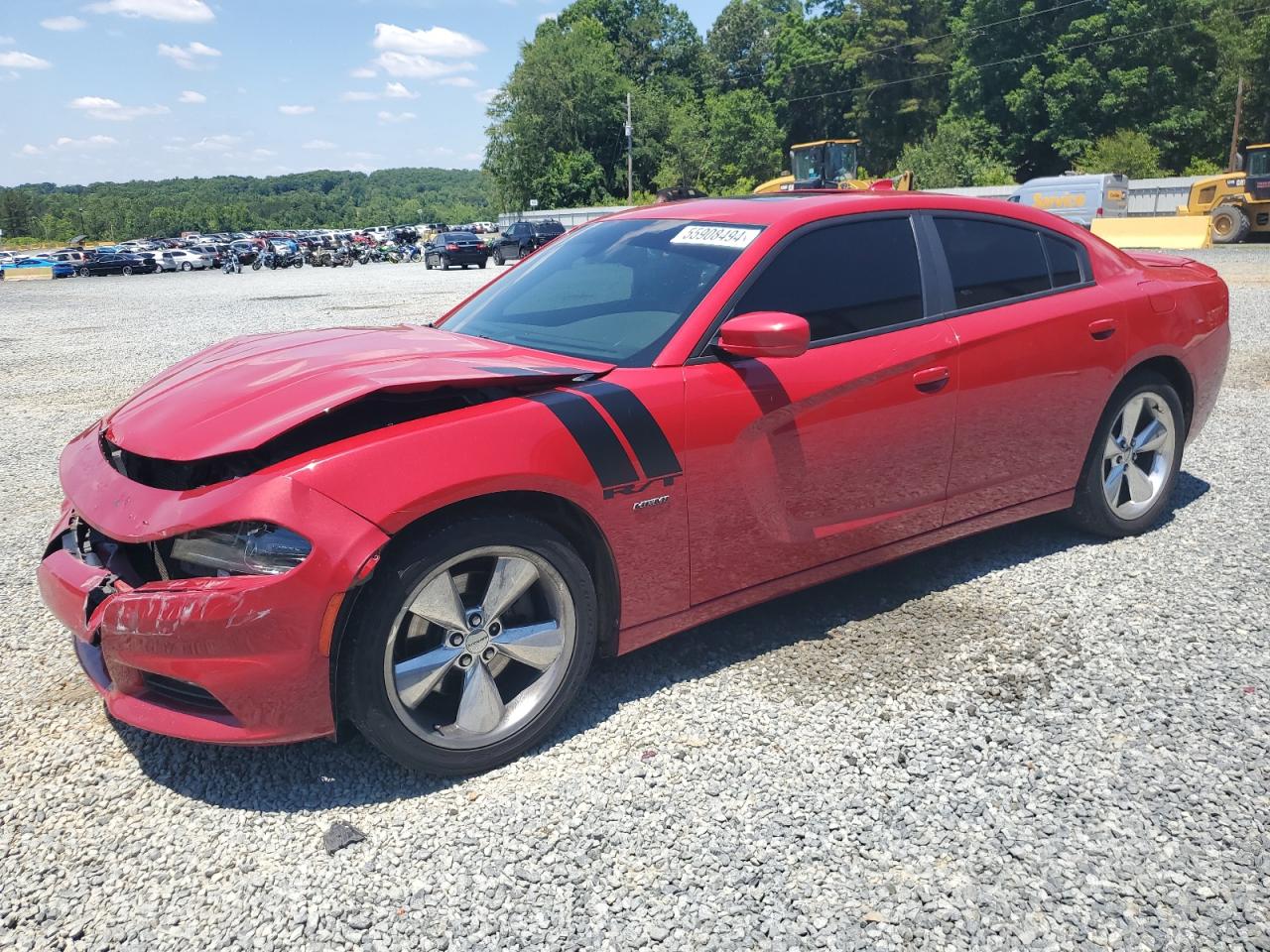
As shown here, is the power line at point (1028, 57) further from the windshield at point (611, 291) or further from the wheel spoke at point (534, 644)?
the wheel spoke at point (534, 644)

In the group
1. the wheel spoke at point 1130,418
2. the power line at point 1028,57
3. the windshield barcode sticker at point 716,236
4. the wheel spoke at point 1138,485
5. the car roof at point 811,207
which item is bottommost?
the wheel spoke at point 1138,485

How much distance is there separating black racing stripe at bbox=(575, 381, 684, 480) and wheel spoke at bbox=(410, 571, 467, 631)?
691 millimetres

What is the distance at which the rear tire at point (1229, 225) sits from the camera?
25.3m

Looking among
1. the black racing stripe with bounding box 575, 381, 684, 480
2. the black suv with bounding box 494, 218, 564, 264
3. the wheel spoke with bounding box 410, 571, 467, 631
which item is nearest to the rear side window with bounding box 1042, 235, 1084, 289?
the black racing stripe with bounding box 575, 381, 684, 480

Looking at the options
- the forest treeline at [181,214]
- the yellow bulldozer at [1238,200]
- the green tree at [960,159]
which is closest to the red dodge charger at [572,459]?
the yellow bulldozer at [1238,200]

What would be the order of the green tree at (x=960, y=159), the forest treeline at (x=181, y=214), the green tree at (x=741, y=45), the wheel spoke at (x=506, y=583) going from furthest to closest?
the forest treeline at (x=181, y=214) → the green tree at (x=741, y=45) → the green tree at (x=960, y=159) → the wheel spoke at (x=506, y=583)

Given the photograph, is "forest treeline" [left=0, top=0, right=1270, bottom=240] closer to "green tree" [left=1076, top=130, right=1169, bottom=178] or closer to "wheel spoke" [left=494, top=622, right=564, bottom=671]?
"green tree" [left=1076, top=130, right=1169, bottom=178]

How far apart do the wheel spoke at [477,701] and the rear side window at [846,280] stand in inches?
57.8

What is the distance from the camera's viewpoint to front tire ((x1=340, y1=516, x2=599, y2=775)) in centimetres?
254

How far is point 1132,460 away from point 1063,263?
103 cm

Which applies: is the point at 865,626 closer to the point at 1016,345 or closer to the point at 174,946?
the point at 1016,345

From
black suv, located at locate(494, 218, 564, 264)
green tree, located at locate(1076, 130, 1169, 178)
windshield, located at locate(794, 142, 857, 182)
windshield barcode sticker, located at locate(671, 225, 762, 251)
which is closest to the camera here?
windshield barcode sticker, located at locate(671, 225, 762, 251)

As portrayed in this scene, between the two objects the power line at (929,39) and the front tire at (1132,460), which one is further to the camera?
the power line at (929,39)

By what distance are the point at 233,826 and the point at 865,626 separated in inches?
91.7
